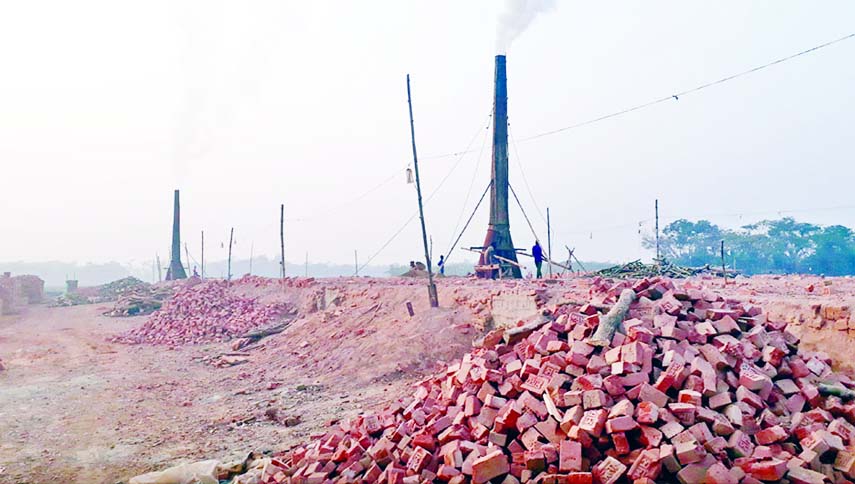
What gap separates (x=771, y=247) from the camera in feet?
98.7

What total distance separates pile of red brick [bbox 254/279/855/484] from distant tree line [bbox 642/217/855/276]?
23.8m

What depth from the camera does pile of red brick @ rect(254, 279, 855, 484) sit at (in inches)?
151

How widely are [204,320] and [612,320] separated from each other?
14.0 metres

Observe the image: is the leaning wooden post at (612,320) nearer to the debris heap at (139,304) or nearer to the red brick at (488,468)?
the red brick at (488,468)

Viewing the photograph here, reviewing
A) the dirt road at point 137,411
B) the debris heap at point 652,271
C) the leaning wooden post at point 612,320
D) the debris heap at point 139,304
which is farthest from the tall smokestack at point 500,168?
the debris heap at point 139,304

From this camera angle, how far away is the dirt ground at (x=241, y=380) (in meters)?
6.21

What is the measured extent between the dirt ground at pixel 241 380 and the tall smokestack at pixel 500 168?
4.31 meters

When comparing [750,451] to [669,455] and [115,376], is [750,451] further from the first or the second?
[115,376]

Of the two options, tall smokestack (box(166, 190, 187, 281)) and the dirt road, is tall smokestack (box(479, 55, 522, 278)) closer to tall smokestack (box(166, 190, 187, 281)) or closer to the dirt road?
the dirt road

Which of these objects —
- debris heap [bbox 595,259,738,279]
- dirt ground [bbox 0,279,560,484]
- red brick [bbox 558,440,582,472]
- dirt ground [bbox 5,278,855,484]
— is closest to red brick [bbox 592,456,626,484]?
red brick [bbox 558,440,582,472]

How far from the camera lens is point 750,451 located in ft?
12.7

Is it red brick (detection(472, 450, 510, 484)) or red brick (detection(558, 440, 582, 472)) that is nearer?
red brick (detection(558, 440, 582, 472))

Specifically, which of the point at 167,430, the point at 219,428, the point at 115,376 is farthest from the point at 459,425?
the point at 115,376

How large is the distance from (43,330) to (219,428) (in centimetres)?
1553
